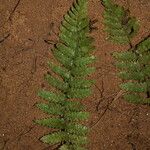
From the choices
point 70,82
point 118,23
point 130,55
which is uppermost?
point 118,23

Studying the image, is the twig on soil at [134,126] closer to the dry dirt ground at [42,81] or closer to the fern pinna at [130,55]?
the dry dirt ground at [42,81]

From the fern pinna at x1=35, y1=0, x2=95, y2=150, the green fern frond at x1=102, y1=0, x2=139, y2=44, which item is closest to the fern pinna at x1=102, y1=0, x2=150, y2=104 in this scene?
the green fern frond at x1=102, y1=0, x2=139, y2=44

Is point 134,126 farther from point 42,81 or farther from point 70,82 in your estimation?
point 42,81

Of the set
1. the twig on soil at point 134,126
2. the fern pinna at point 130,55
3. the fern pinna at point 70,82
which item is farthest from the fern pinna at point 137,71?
the fern pinna at point 70,82

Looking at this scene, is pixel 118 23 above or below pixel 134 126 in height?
above

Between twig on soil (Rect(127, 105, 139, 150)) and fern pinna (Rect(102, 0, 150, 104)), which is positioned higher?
fern pinna (Rect(102, 0, 150, 104))

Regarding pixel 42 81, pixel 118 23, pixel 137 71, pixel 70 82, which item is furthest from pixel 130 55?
pixel 42 81

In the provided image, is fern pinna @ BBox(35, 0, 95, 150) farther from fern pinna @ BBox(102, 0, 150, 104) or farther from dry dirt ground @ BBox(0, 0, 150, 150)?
fern pinna @ BBox(102, 0, 150, 104)
